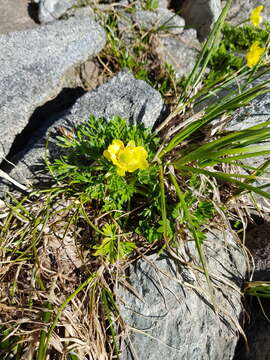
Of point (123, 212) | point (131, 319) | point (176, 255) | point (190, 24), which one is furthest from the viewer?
point (190, 24)

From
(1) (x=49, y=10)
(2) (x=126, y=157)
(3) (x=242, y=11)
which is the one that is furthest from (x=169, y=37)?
(2) (x=126, y=157)

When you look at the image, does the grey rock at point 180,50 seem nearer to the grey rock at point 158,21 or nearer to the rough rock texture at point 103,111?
the grey rock at point 158,21

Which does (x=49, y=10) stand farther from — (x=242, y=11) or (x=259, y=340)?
(x=259, y=340)

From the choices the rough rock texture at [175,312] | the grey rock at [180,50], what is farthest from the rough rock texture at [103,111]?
the rough rock texture at [175,312]

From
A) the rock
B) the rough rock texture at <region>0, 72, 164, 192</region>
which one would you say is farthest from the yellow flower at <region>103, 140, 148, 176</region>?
the rock

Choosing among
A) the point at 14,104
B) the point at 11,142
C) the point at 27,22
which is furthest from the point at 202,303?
the point at 27,22

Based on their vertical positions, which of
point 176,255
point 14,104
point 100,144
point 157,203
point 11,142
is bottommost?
point 176,255

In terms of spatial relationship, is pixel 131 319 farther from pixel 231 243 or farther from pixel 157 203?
pixel 231 243
